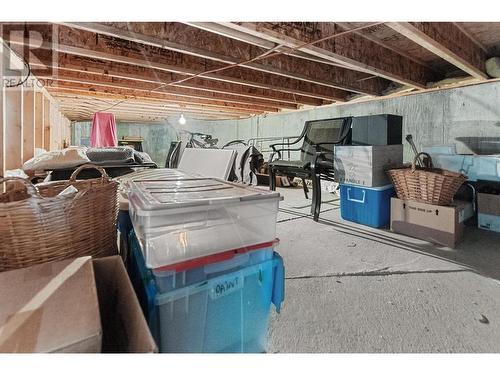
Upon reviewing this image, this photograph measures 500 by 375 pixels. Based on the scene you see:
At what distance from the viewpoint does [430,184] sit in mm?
2195

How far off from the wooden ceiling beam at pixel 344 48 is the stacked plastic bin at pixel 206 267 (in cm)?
147

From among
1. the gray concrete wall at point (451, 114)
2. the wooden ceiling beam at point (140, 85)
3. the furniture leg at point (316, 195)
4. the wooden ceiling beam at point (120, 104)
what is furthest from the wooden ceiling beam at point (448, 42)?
the wooden ceiling beam at point (120, 104)

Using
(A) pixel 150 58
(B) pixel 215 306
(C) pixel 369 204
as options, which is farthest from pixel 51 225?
(C) pixel 369 204

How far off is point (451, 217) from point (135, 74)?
347cm

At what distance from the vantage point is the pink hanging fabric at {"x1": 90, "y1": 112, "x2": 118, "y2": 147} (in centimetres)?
646

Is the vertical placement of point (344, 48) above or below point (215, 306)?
above

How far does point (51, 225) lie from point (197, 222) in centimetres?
39

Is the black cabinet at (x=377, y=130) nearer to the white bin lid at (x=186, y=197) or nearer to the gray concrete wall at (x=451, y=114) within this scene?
the gray concrete wall at (x=451, y=114)

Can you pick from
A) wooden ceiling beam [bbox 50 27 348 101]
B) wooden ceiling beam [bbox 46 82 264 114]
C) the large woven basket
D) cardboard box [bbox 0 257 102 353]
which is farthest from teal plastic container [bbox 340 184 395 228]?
wooden ceiling beam [bbox 46 82 264 114]

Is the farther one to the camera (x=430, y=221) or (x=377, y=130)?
(x=377, y=130)

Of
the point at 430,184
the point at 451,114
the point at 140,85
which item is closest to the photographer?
the point at 430,184

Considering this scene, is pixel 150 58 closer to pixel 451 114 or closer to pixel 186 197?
pixel 186 197

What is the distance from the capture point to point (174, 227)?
27.8 inches
